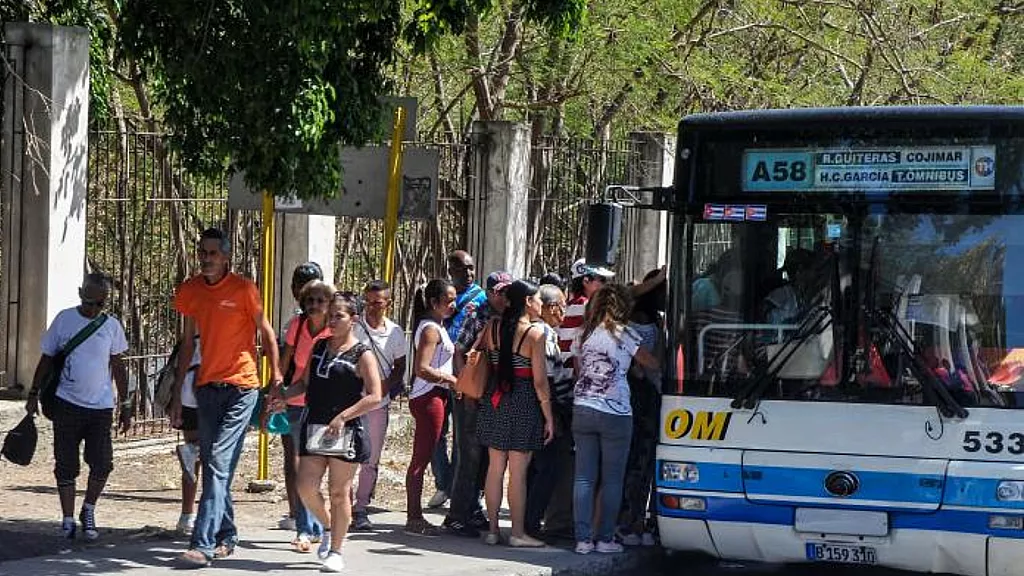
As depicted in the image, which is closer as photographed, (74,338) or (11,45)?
(74,338)

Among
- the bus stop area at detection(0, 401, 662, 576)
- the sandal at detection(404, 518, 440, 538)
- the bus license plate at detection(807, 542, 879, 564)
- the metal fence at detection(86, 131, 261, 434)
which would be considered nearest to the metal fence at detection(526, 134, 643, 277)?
the metal fence at detection(86, 131, 261, 434)

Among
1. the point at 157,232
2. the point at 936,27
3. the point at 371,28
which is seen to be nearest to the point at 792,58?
the point at 936,27

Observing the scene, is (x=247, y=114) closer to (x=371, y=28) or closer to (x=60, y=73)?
(x=371, y=28)

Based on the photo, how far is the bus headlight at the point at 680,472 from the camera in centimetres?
943

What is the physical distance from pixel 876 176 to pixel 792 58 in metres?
11.9

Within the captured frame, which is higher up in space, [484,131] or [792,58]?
[792,58]

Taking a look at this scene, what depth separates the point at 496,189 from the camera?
52.9ft

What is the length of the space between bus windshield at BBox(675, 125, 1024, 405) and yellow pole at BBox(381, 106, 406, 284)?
231 centimetres

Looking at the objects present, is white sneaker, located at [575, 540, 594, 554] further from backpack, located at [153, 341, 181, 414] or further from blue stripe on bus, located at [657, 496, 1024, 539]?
backpack, located at [153, 341, 181, 414]

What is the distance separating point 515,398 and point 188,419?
6.46 ft

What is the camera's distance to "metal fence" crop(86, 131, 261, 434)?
12836 millimetres

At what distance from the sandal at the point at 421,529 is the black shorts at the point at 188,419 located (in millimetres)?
1747

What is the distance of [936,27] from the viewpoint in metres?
19.4

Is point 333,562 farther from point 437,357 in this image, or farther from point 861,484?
point 861,484
